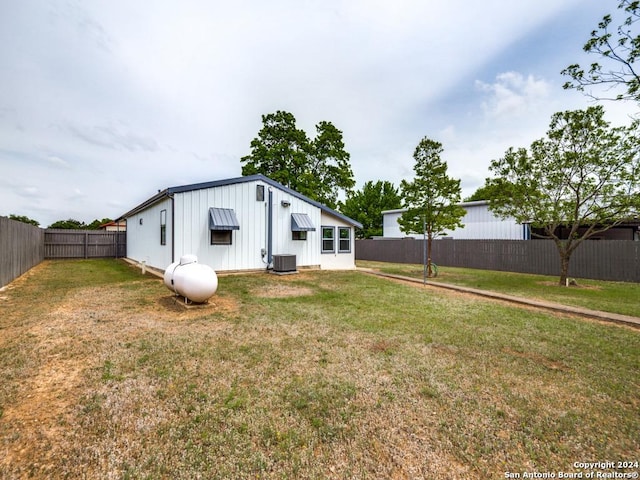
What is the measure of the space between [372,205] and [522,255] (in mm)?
23428

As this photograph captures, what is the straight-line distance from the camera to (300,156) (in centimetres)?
2477

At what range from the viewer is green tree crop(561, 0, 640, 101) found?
445cm

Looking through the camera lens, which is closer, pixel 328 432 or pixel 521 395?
pixel 328 432

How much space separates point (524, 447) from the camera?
2.32m

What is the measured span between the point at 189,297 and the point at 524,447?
6215mm

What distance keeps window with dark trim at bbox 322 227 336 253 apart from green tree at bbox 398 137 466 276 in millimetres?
3881

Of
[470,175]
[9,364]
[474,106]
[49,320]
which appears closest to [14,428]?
[9,364]

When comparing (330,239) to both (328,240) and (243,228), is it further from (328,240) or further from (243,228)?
(243,228)

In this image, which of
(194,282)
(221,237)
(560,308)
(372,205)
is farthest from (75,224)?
(560,308)

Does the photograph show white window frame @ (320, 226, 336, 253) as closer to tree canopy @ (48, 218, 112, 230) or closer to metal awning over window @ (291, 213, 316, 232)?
metal awning over window @ (291, 213, 316, 232)

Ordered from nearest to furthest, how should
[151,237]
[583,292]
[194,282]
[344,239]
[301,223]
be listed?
[194,282] → [583,292] → [301,223] → [151,237] → [344,239]

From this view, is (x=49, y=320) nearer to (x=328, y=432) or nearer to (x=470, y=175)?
(x=328, y=432)

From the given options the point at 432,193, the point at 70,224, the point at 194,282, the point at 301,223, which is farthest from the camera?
the point at 70,224

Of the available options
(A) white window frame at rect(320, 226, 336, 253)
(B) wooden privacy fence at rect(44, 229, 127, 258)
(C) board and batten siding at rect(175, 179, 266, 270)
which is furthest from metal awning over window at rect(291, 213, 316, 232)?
(B) wooden privacy fence at rect(44, 229, 127, 258)
